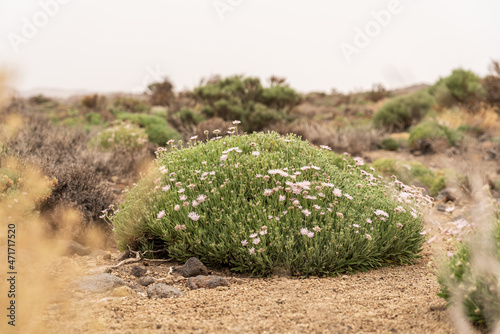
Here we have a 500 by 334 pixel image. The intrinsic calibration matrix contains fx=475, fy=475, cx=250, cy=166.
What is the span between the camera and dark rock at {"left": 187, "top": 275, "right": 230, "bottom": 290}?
4000mm

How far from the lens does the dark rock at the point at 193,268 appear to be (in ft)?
14.1

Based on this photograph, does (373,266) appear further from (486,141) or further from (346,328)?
(486,141)

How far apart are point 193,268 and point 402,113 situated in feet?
51.4

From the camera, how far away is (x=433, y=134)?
13.9 meters

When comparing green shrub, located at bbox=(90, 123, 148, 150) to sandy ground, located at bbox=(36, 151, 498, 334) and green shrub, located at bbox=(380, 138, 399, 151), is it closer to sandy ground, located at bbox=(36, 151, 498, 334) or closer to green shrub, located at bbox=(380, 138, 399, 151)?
sandy ground, located at bbox=(36, 151, 498, 334)

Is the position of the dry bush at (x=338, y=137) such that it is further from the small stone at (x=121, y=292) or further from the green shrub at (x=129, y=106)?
the green shrub at (x=129, y=106)

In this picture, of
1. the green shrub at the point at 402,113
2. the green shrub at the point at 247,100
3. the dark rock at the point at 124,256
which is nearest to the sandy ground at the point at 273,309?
the dark rock at the point at 124,256

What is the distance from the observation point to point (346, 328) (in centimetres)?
299

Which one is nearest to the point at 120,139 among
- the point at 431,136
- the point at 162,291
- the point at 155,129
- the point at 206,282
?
the point at 155,129

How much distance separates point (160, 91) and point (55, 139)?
617 inches

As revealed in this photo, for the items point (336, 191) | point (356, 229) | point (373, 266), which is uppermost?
point (336, 191)

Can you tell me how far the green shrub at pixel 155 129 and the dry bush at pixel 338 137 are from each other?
10.1 feet

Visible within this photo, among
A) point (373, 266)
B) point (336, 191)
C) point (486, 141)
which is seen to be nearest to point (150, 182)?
point (336, 191)

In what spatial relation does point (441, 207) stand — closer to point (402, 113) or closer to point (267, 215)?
point (267, 215)
